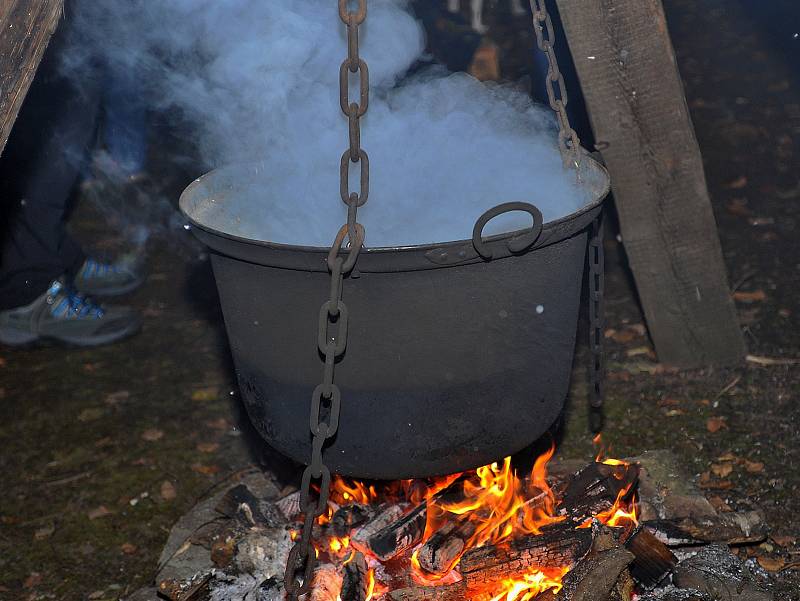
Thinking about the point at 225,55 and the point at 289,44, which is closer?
the point at 289,44

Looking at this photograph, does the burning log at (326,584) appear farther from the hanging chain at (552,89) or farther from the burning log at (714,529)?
the hanging chain at (552,89)

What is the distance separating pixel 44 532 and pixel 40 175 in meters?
1.89

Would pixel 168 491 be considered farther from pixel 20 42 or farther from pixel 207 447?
pixel 20 42

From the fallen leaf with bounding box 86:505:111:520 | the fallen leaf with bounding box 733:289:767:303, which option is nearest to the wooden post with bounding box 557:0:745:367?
the fallen leaf with bounding box 733:289:767:303

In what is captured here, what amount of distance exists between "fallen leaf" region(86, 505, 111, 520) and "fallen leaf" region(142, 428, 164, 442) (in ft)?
1.50

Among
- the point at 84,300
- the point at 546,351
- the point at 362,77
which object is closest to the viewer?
the point at 362,77

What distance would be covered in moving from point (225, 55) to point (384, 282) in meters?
1.76

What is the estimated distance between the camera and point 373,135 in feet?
8.80

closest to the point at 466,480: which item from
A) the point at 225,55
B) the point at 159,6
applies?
the point at 225,55

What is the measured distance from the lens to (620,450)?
11.2ft

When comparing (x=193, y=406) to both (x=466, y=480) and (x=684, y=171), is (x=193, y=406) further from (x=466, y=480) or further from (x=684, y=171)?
(x=684, y=171)

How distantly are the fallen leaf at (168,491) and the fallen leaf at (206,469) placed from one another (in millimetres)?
122

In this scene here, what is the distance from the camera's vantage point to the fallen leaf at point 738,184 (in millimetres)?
5750

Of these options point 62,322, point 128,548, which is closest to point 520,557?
point 128,548
